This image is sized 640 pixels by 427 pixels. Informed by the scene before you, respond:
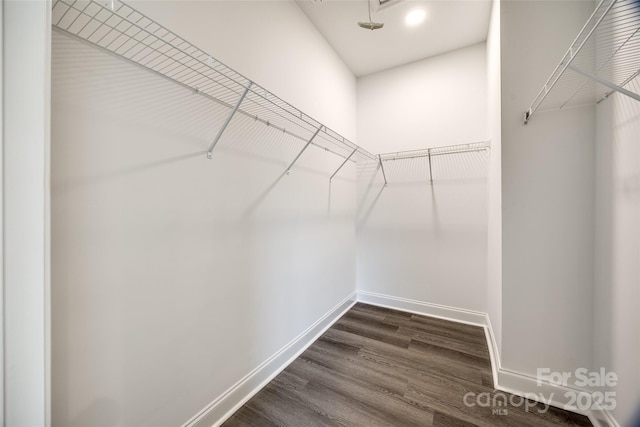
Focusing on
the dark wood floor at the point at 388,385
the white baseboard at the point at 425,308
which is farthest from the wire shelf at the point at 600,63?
the white baseboard at the point at 425,308

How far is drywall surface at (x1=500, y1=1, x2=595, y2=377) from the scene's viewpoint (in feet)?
4.30

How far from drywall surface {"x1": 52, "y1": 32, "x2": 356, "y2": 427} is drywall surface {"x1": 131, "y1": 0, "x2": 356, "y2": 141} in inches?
12.3

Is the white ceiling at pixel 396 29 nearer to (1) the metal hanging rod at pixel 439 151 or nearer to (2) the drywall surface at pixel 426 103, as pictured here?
(2) the drywall surface at pixel 426 103

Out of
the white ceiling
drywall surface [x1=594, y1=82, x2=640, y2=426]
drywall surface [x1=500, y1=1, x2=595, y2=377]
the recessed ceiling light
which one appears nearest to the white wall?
the white ceiling

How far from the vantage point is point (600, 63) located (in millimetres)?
1230

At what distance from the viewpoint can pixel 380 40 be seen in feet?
7.23

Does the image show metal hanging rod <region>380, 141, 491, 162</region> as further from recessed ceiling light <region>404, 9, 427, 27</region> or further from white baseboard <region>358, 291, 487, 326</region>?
white baseboard <region>358, 291, 487, 326</region>

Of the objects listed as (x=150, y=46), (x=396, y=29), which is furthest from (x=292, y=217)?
(x=396, y=29)

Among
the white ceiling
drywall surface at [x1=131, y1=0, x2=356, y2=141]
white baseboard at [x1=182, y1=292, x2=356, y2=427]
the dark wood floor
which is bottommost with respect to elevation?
the dark wood floor

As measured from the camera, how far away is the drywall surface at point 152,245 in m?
0.78

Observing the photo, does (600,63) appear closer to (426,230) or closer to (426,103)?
(426,103)

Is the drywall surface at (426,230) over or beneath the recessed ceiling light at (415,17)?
beneath

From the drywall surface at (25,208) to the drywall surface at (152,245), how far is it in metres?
0.11

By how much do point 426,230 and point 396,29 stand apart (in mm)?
1925
